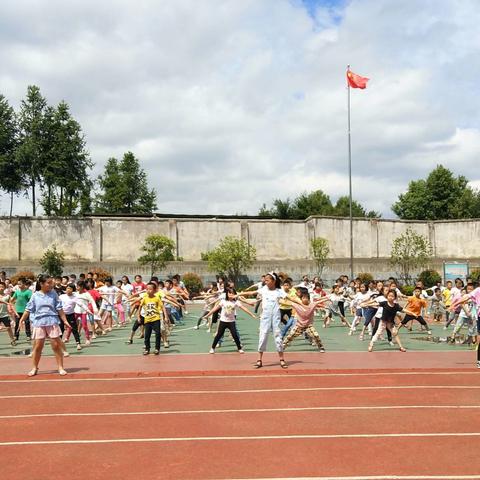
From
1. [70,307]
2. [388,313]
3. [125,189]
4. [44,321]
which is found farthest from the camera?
[125,189]

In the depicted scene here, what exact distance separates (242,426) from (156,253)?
133ft

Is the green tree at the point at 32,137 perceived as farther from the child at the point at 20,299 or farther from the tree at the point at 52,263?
the child at the point at 20,299

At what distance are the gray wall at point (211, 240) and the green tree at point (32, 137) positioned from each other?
806 centimetres

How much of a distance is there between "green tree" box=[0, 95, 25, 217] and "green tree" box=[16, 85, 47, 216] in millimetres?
616

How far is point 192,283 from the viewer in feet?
149

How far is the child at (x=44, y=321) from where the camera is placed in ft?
43.5

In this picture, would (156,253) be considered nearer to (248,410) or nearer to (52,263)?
(52,263)

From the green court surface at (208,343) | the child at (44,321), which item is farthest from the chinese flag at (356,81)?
the child at (44,321)

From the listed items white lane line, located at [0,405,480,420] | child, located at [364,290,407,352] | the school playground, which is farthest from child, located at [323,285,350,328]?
white lane line, located at [0,405,480,420]

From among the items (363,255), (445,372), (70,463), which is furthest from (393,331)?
(363,255)

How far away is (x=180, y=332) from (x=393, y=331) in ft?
26.4

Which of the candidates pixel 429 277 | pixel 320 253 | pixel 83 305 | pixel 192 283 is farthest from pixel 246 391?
pixel 429 277

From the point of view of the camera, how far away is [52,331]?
13.3 metres

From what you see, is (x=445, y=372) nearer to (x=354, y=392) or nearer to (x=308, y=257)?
(x=354, y=392)
